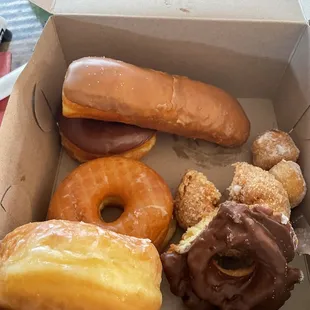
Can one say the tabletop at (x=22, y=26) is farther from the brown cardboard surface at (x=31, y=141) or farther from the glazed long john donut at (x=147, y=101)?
the glazed long john donut at (x=147, y=101)

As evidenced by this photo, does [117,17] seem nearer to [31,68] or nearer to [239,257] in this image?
[31,68]

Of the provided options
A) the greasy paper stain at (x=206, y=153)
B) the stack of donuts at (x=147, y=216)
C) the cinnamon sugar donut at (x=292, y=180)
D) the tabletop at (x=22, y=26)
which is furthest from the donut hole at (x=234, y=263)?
the tabletop at (x=22, y=26)

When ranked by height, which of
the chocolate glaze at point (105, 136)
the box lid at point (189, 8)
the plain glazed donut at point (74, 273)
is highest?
the box lid at point (189, 8)

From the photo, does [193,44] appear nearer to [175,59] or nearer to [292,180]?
[175,59]

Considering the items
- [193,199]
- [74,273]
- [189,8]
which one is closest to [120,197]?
[193,199]

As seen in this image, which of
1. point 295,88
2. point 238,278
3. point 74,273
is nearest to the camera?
point 74,273

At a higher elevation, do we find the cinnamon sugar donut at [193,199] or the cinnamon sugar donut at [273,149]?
the cinnamon sugar donut at [273,149]

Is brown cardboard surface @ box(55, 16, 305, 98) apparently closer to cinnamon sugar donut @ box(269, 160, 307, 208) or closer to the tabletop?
the tabletop
